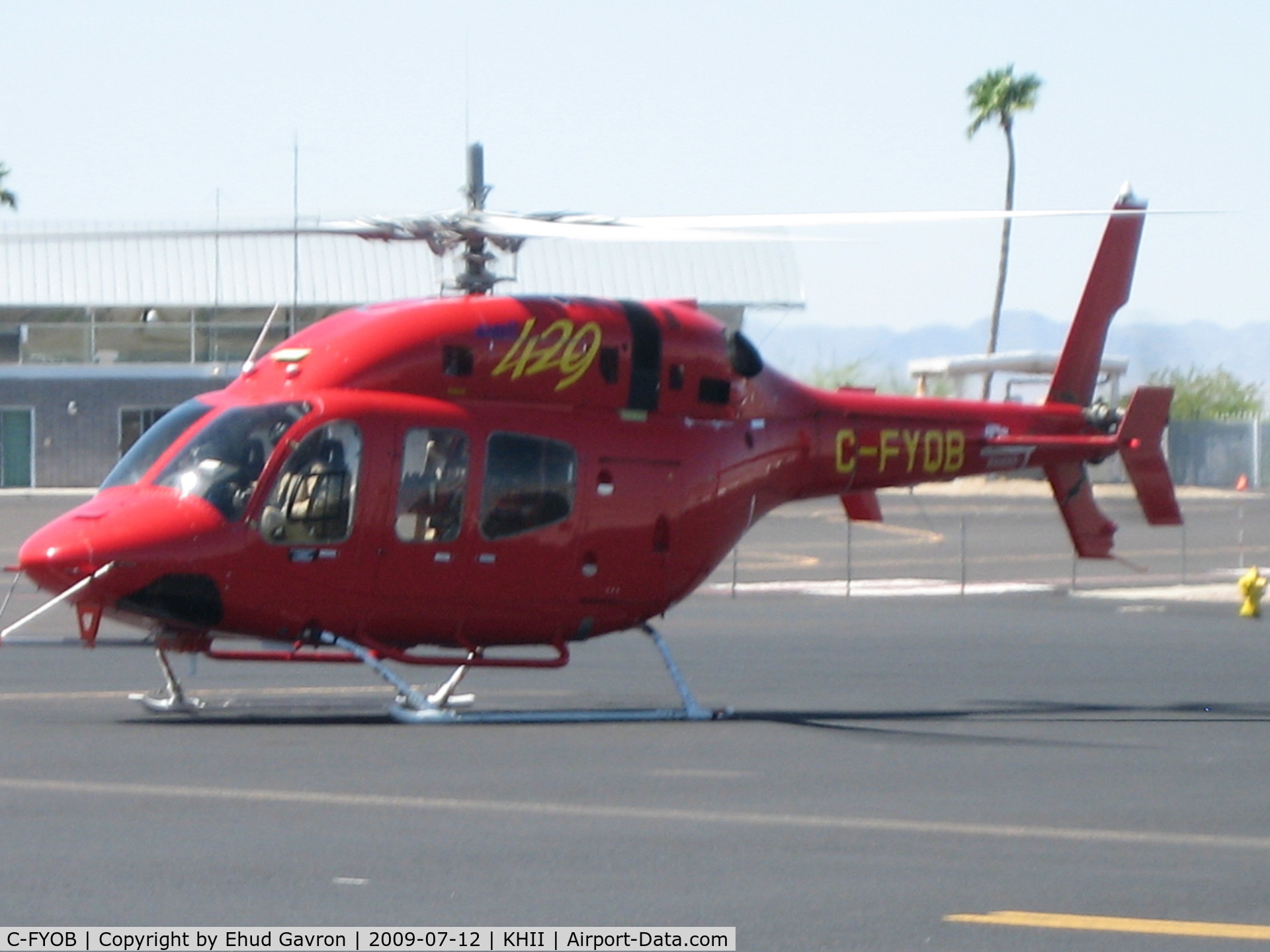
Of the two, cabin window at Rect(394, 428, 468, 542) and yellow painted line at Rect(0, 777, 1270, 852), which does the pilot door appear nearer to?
cabin window at Rect(394, 428, 468, 542)

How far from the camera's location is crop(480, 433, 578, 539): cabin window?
14328 millimetres

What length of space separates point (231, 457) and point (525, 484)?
88.5 inches

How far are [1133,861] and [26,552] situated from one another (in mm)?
7982

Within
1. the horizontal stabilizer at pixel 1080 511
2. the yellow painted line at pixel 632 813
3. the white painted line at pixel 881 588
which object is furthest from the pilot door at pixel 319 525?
the white painted line at pixel 881 588

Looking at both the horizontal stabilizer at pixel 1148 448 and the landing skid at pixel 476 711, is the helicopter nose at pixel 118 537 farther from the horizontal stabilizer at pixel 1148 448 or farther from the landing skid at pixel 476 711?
the horizontal stabilizer at pixel 1148 448

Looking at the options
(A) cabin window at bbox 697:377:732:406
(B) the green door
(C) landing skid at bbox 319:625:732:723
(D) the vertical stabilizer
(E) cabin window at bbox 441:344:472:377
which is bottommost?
(C) landing skid at bbox 319:625:732:723

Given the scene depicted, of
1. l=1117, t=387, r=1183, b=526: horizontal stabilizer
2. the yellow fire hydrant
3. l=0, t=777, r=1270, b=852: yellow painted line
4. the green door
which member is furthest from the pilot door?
the green door

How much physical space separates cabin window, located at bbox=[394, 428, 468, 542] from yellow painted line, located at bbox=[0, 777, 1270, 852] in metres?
3.55

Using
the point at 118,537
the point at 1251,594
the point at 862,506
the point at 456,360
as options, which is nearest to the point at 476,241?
the point at 456,360

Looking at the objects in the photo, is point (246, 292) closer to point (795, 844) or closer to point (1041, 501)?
point (1041, 501)

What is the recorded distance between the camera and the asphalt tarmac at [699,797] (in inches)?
314

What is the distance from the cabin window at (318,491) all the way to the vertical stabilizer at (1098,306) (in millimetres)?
7158

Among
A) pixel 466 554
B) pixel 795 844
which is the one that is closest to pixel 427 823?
pixel 795 844

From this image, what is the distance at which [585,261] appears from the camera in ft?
190
